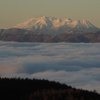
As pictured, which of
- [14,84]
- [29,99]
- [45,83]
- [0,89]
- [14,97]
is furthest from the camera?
[45,83]

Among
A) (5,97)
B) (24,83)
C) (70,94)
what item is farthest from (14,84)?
(70,94)

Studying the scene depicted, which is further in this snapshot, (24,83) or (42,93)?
(24,83)

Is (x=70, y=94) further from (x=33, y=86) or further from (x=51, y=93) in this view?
(x=33, y=86)

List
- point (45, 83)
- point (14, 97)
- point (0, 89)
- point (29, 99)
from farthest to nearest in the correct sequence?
point (45, 83) < point (0, 89) < point (14, 97) < point (29, 99)

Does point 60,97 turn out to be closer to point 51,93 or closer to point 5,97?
point 51,93

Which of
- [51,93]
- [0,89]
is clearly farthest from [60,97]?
[0,89]

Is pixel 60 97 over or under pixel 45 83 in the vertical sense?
over
